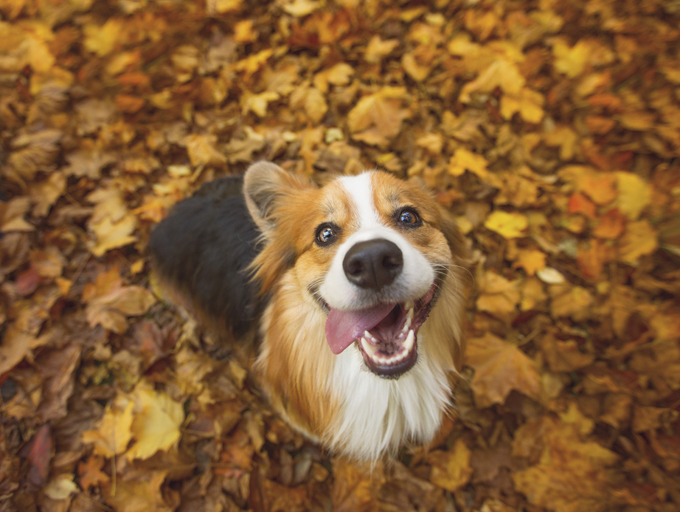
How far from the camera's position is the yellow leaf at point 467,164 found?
10.2 ft

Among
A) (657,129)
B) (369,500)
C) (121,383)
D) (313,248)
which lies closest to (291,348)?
(313,248)

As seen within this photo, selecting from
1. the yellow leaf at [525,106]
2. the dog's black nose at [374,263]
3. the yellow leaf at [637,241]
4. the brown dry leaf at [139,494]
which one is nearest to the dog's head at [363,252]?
the dog's black nose at [374,263]

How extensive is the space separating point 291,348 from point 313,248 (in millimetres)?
582

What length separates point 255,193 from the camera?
2.13m

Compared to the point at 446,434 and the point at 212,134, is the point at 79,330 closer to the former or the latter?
the point at 212,134

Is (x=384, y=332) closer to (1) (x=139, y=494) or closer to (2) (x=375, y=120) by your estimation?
Result: (1) (x=139, y=494)

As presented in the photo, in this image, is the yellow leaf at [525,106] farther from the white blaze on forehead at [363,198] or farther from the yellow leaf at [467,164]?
the white blaze on forehead at [363,198]

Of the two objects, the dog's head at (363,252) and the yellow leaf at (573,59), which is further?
the yellow leaf at (573,59)

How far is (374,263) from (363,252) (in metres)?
0.06

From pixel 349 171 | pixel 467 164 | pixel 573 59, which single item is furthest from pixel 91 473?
pixel 573 59

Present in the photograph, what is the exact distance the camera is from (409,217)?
1915 mm

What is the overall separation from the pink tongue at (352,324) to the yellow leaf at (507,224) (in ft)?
5.38

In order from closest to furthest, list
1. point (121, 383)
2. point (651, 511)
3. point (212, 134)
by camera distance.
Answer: point (651, 511)
point (121, 383)
point (212, 134)

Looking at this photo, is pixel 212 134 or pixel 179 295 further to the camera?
pixel 212 134
